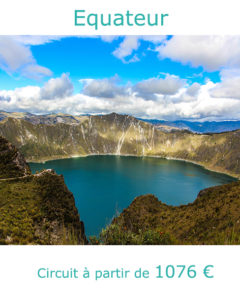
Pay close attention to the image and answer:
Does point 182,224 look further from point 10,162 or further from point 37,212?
point 10,162

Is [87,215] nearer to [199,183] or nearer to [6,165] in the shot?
[6,165]

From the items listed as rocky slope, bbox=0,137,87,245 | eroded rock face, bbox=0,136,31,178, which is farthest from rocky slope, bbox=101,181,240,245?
eroded rock face, bbox=0,136,31,178

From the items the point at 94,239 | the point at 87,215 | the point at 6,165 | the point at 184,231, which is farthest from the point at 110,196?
the point at 94,239

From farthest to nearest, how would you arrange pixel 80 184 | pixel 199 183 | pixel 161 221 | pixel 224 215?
1. pixel 199 183
2. pixel 80 184
3. pixel 161 221
4. pixel 224 215

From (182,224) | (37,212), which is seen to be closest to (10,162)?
(37,212)

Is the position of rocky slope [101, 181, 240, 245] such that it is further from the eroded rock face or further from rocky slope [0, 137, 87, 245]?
the eroded rock face

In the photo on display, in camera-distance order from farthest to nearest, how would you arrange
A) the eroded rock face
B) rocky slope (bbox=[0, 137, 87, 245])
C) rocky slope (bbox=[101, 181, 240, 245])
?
the eroded rock face → rocky slope (bbox=[0, 137, 87, 245]) → rocky slope (bbox=[101, 181, 240, 245])
